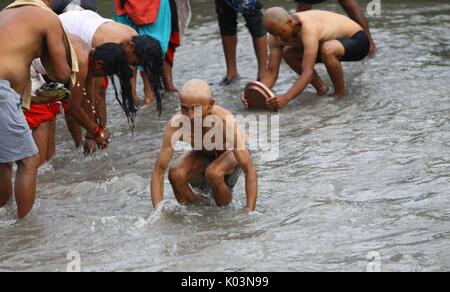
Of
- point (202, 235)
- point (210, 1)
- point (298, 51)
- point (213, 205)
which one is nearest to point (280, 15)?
point (298, 51)

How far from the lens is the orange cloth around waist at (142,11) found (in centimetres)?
810

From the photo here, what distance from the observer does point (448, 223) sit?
5.11 m

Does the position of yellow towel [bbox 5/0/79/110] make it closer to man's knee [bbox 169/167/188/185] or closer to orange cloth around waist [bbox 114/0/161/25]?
man's knee [bbox 169/167/188/185]

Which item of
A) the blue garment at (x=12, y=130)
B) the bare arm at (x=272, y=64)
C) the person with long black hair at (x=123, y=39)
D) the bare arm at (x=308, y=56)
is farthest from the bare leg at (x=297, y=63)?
the blue garment at (x=12, y=130)

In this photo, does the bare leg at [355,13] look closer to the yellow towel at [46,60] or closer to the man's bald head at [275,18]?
the man's bald head at [275,18]

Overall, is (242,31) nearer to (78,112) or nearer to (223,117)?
(78,112)

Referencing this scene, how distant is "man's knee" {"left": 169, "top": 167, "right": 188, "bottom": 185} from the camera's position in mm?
5480

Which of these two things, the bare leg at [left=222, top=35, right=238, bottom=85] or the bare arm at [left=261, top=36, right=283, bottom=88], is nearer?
the bare arm at [left=261, top=36, right=283, bottom=88]

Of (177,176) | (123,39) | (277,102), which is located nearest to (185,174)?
(177,176)

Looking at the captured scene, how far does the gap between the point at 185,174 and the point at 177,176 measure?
52 millimetres

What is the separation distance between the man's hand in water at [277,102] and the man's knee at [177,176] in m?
2.36

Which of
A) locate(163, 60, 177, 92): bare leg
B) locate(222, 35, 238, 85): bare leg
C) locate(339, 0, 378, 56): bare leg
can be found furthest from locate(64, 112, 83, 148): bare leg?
locate(339, 0, 378, 56): bare leg

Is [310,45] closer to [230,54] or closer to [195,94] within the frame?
[230,54]

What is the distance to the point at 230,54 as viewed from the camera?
342 inches
